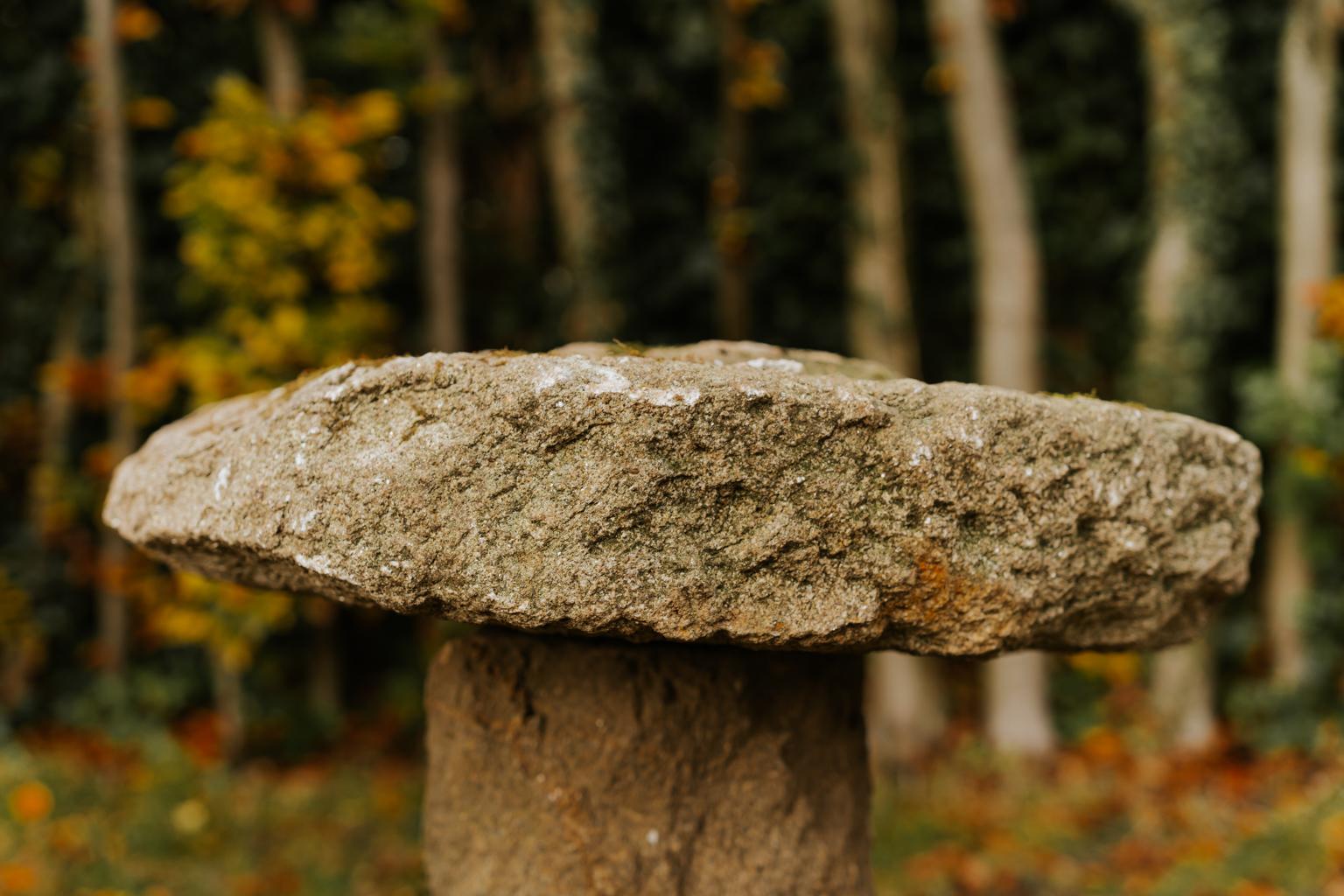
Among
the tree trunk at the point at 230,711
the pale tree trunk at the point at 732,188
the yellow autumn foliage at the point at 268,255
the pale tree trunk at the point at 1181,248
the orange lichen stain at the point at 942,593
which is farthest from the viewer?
the pale tree trunk at the point at 732,188

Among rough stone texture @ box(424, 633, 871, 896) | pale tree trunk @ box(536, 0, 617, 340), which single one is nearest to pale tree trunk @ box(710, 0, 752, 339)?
pale tree trunk @ box(536, 0, 617, 340)

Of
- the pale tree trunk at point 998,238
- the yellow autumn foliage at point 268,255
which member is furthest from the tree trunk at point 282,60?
the pale tree trunk at point 998,238

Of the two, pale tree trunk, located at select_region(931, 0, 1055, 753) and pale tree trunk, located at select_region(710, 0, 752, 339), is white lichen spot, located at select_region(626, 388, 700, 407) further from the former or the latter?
pale tree trunk, located at select_region(710, 0, 752, 339)

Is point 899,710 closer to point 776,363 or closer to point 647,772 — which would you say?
point 647,772

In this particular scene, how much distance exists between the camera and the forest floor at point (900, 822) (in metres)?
4.26

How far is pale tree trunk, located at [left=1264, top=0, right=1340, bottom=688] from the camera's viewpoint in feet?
17.2

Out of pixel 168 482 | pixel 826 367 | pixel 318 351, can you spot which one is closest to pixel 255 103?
pixel 318 351

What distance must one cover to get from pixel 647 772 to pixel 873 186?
4.49m

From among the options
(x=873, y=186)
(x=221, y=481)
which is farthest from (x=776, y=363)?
(x=873, y=186)

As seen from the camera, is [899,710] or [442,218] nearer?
[899,710]

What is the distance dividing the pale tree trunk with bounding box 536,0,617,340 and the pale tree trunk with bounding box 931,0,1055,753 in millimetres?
1992

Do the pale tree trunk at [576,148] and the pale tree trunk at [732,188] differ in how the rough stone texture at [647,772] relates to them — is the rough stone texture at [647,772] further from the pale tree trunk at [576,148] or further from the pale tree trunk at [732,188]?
the pale tree trunk at [732,188]

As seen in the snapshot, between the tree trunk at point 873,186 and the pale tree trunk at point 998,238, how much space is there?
361mm

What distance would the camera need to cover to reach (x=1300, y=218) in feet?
17.5
